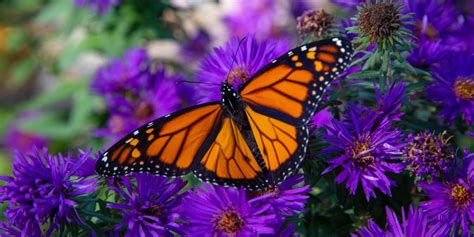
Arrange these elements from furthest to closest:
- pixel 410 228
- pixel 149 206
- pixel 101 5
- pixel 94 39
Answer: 1. pixel 94 39
2. pixel 101 5
3. pixel 149 206
4. pixel 410 228

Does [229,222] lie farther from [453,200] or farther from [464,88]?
[464,88]

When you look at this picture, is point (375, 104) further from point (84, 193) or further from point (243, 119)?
point (84, 193)

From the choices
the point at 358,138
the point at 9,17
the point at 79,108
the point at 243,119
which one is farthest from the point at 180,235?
the point at 9,17

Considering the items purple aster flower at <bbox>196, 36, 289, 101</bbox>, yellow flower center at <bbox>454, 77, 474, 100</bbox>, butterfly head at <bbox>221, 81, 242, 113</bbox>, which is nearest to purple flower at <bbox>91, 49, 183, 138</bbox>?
purple aster flower at <bbox>196, 36, 289, 101</bbox>

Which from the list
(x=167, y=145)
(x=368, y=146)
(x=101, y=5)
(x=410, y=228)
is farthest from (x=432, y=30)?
(x=101, y=5)

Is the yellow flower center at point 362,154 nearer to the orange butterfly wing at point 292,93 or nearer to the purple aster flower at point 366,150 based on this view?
the purple aster flower at point 366,150

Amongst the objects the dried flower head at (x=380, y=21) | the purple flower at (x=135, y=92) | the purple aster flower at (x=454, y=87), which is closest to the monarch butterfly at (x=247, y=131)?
the dried flower head at (x=380, y=21)

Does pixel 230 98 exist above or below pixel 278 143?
above

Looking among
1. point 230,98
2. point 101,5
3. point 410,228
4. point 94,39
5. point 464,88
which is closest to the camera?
point 410,228

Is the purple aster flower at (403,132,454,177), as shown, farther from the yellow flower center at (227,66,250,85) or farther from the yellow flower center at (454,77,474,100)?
the yellow flower center at (227,66,250,85)
